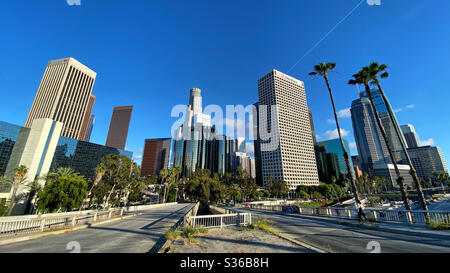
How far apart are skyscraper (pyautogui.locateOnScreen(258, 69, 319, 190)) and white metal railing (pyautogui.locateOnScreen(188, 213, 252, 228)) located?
106027mm

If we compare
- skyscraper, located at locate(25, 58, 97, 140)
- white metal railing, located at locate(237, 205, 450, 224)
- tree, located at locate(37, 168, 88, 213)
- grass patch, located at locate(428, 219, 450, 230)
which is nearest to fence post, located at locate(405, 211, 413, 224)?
white metal railing, located at locate(237, 205, 450, 224)

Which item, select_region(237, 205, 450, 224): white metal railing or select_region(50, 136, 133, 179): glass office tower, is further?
select_region(50, 136, 133, 179): glass office tower

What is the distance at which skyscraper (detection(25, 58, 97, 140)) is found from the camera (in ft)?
367

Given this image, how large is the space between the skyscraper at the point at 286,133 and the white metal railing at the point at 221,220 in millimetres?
106027

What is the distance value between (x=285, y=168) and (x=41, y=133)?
11387cm

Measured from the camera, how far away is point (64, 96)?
11594 cm

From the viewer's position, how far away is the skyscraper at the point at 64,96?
112 meters

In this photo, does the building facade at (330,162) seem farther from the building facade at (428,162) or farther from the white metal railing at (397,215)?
the white metal railing at (397,215)

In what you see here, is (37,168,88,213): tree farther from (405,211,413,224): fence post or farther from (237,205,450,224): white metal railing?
(405,211,413,224): fence post

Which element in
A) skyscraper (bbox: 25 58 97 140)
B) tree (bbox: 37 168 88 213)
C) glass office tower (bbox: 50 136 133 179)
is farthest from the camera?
skyscraper (bbox: 25 58 97 140)

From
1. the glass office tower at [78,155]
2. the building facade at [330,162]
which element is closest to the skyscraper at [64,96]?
the glass office tower at [78,155]
